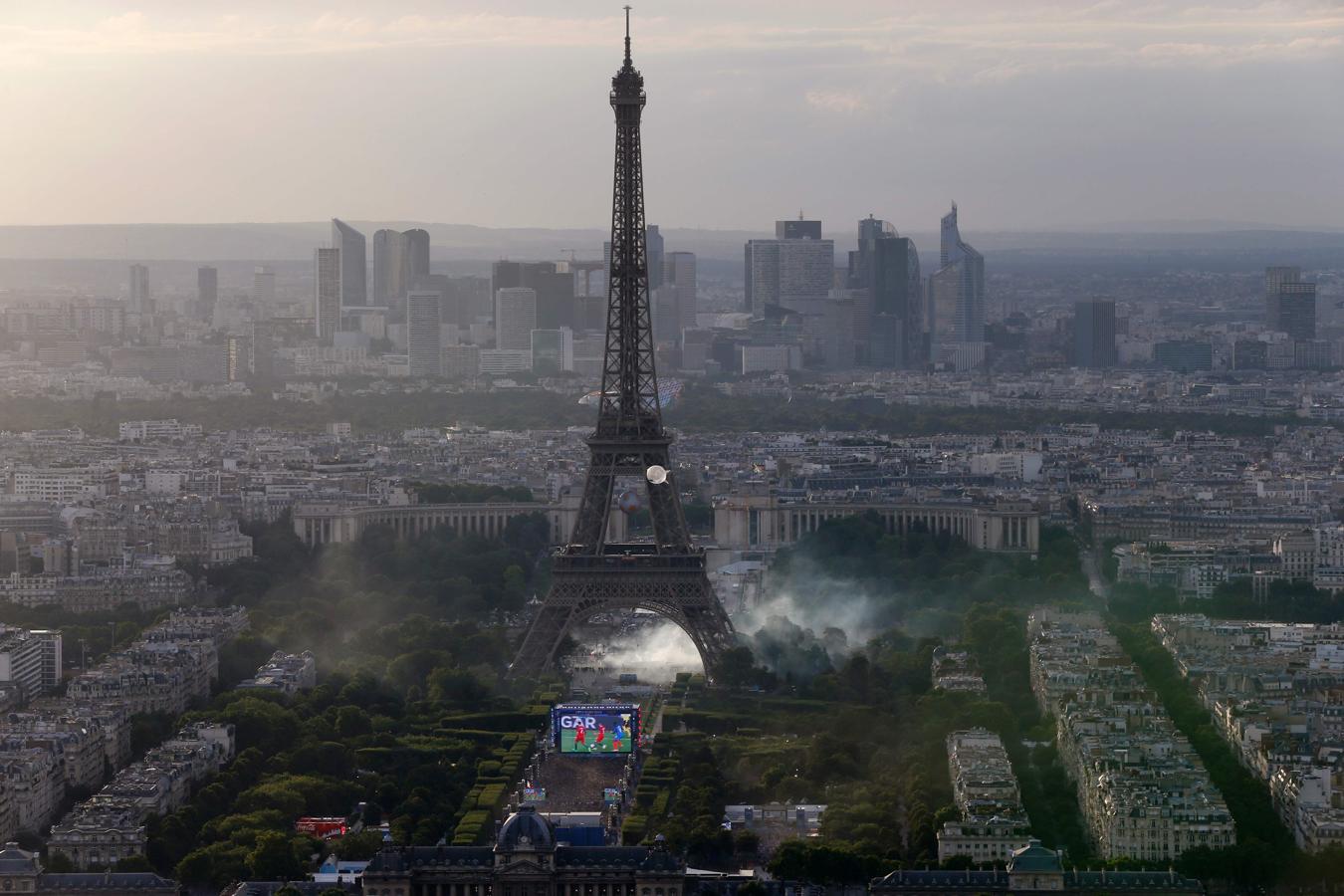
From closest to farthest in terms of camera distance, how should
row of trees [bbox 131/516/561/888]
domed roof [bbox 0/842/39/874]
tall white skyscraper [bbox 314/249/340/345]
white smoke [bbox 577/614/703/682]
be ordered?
domed roof [bbox 0/842/39/874], row of trees [bbox 131/516/561/888], white smoke [bbox 577/614/703/682], tall white skyscraper [bbox 314/249/340/345]

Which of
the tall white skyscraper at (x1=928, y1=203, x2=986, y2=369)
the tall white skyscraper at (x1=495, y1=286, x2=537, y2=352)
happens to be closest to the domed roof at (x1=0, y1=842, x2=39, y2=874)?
the tall white skyscraper at (x1=495, y1=286, x2=537, y2=352)

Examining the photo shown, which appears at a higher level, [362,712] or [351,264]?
[351,264]

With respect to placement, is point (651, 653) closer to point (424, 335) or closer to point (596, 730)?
point (596, 730)

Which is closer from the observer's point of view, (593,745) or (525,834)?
(525,834)

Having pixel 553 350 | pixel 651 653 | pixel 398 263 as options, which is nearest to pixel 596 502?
pixel 651 653

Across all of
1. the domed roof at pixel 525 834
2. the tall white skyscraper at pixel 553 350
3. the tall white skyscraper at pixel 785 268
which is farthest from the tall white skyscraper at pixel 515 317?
the domed roof at pixel 525 834

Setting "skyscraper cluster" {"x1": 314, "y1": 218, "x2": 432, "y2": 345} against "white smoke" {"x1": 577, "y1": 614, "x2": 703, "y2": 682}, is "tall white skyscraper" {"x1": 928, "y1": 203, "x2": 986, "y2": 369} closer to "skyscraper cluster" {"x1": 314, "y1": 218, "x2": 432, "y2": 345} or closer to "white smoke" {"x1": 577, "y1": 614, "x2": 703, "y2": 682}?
"skyscraper cluster" {"x1": 314, "y1": 218, "x2": 432, "y2": 345}
